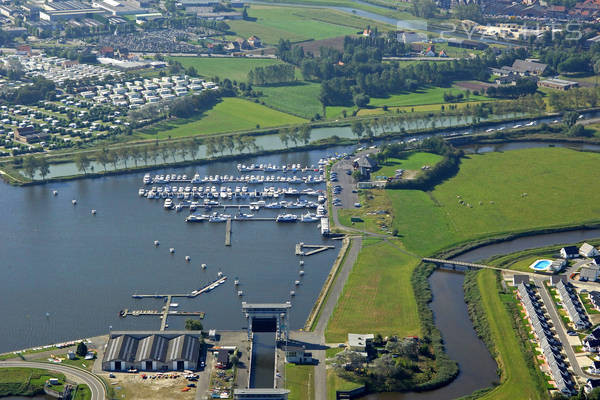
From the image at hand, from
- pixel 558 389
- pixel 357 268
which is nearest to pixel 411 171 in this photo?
pixel 357 268

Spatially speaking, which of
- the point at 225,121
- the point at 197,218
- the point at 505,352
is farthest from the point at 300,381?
the point at 225,121

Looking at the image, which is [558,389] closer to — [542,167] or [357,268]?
[357,268]

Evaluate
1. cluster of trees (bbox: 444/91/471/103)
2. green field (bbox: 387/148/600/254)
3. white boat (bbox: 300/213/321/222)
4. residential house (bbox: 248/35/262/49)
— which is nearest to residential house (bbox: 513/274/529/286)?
green field (bbox: 387/148/600/254)

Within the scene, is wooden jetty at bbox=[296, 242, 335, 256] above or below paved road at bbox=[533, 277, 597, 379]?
above

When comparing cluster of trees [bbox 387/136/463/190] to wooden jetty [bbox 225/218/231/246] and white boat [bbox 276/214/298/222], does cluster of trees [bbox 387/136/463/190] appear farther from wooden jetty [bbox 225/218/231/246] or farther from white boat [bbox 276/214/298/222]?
wooden jetty [bbox 225/218/231/246]

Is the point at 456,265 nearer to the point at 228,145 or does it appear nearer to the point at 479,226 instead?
the point at 479,226

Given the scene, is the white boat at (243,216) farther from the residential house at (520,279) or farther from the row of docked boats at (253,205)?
the residential house at (520,279)
